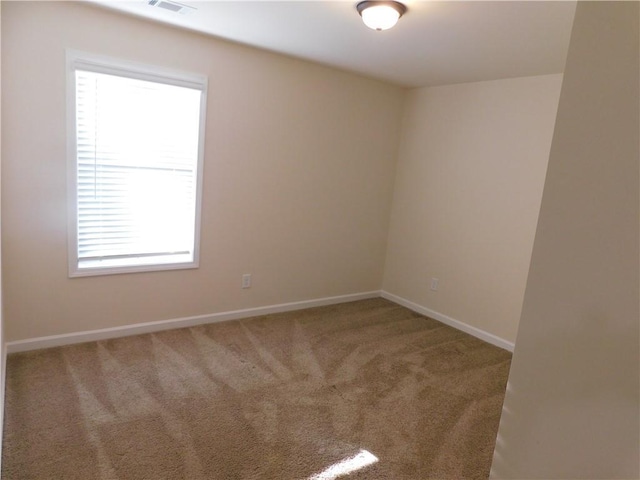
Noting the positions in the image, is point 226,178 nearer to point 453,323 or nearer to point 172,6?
point 172,6

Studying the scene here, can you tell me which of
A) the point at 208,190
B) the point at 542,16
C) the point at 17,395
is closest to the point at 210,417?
the point at 17,395

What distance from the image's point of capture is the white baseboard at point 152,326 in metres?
2.91

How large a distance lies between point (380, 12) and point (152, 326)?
2828 mm

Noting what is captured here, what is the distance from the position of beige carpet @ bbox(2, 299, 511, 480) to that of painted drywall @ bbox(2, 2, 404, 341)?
38 centimetres

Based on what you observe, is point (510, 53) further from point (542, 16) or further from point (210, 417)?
point (210, 417)

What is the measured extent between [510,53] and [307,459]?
2952mm

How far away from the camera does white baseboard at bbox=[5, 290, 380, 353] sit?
115 inches

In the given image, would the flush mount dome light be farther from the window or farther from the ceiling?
the window

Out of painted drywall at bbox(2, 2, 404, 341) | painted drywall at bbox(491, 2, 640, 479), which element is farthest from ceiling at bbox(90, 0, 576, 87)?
painted drywall at bbox(491, 2, 640, 479)

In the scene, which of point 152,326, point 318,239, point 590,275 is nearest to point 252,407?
point 152,326

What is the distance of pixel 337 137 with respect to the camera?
4.09m

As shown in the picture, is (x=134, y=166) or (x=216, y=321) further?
(x=216, y=321)

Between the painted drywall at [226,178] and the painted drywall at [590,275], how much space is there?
300 centimetres

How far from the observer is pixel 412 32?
2693mm
